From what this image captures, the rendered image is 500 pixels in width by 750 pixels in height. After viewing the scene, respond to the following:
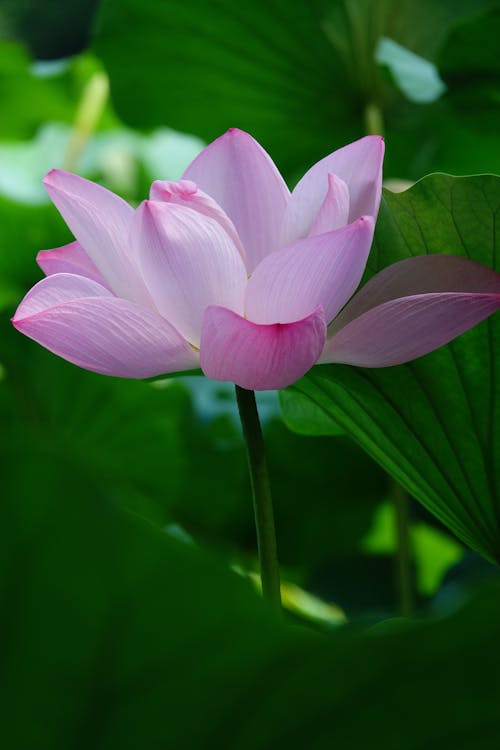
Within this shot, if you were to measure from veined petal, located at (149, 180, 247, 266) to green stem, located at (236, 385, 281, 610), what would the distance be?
0.07 metres

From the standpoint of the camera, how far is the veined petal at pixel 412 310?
34 centimetres

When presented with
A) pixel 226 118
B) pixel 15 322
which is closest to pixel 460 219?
pixel 15 322

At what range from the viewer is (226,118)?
44.9 inches

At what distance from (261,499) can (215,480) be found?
0.72 metres

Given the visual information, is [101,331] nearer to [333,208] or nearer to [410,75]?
[333,208]

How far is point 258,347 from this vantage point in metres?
0.33

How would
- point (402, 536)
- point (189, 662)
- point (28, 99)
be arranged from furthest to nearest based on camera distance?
point (28, 99)
point (402, 536)
point (189, 662)

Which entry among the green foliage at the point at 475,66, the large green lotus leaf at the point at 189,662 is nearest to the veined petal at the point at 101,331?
the large green lotus leaf at the point at 189,662

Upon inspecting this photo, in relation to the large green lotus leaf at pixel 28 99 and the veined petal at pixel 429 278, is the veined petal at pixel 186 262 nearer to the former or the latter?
the veined petal at pixel 429 278

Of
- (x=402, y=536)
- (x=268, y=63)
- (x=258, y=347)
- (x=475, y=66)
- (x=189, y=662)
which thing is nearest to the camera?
(x=189, y=662)

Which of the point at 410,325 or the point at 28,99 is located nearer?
the point at 410,325

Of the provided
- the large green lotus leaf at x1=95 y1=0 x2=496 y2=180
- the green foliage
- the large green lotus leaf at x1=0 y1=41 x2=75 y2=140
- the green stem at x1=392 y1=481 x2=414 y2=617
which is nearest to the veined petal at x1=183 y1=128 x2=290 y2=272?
the green foliage

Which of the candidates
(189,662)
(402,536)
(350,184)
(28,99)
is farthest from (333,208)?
(28,99)

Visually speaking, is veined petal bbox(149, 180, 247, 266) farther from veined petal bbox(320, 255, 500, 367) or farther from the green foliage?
the green foliage
